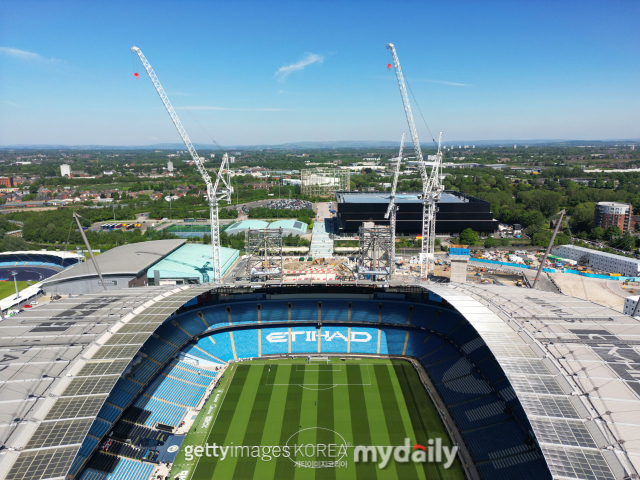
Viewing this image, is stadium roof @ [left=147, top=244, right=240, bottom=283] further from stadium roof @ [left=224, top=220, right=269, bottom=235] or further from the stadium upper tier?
stadium roof @ [left=224, top=220, right=269, bottom=235]

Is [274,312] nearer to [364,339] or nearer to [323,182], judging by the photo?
[364,339]

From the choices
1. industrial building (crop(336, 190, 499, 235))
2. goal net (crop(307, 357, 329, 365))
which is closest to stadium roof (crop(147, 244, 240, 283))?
goal net (crop(307, 357, 329, 365))

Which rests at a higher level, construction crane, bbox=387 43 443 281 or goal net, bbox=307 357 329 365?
construction crane, bbox=387 43 443 281

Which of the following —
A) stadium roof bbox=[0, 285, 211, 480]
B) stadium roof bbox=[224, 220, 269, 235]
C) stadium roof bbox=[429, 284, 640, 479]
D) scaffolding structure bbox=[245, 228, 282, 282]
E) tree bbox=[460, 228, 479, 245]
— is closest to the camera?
stadium roof bbox=[429, 284, 640, 479]

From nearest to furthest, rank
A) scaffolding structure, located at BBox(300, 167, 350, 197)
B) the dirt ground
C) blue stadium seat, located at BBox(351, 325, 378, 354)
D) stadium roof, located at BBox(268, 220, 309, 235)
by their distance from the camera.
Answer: blue stadium seat, located at BBox(351, 325, 378, 354) → the dirt ground → stadium roof, located at BBox(268, 220, 309, 235) → scaffolding structure, located at BBox(300, 167, 350, 197)

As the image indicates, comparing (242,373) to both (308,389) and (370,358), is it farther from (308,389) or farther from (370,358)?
(370,358)

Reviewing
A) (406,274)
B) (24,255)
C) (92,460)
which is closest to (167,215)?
(24,255)

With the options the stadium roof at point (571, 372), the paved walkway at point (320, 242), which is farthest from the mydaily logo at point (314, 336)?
the paved walkway at point (320, 242)
